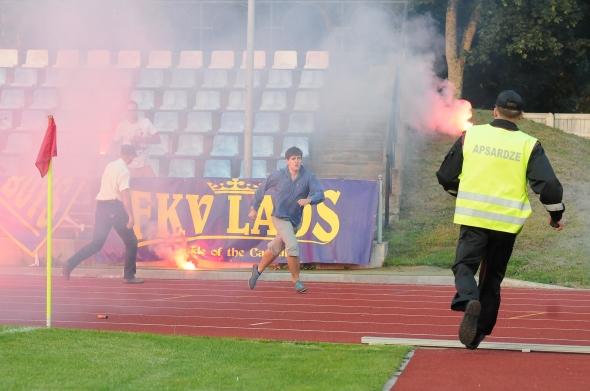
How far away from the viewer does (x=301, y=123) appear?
2609cm

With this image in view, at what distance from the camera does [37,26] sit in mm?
24531

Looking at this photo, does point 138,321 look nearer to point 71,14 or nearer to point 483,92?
point 71,14

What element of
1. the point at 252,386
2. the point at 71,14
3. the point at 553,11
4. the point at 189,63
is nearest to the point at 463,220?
the point at 252,386


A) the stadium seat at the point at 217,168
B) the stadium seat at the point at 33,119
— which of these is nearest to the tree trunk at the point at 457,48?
the stadium seat at the point at 217,168

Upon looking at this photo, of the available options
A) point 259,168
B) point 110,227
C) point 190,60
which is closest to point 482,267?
point 110,227

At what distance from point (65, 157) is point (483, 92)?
1632cm

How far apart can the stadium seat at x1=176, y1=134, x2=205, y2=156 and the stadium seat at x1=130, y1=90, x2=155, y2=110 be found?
1.54 metres

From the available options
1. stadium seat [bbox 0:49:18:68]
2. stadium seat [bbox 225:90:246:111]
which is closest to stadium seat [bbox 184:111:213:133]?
stadium seat [bbox 225:90:246:111]

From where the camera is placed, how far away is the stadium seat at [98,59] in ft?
86.8

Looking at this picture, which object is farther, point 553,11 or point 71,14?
point 553,11

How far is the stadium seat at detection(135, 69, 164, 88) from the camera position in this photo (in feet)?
92.2

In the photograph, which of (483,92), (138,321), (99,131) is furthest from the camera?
(483,92)

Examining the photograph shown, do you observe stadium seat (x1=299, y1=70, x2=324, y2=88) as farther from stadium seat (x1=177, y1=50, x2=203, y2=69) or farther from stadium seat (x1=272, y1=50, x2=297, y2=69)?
stadium seat (x1=177, y1=50, x2=203, y2=69)

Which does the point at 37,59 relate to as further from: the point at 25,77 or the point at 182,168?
the point at 182,168
